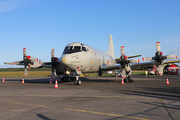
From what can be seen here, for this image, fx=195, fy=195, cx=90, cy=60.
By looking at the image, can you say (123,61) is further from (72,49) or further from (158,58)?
(72,49)

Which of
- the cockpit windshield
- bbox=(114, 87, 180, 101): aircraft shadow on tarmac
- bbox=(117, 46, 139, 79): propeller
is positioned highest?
the cockpit windshield

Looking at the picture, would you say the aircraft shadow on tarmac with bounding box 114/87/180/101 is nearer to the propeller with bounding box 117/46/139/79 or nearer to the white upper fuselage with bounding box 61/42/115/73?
the white upper fuselage with bounding box 61/42/115/73

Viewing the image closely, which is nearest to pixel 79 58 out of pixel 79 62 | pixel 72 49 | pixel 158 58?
pixel 79 62

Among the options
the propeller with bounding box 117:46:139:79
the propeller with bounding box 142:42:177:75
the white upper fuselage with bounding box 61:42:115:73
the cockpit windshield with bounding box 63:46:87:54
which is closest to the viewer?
the white upper fuselage with bounding box 61:42:115:73

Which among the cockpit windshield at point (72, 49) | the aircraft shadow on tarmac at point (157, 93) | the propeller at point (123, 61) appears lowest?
the aircraft shadow on tarmac at point (157, 93)

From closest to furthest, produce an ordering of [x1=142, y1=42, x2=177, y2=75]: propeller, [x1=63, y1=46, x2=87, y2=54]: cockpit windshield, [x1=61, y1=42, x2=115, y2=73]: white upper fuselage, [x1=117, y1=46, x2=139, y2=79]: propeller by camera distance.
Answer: [x1=61, y1=42, x2=115, y2=73]: white upper fuselage < [x1=63, y1=46, x2=87, y2=54]: cockpit windshield < [x1=142, y1=42, x2=177, y2=75]: propeller < [x1=117, y1=46, x2=139, y2=79]: propeller

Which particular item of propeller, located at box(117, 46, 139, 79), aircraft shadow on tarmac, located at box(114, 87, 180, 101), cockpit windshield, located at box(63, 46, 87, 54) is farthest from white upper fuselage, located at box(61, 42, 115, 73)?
aircraft shadow on tarmac, located at box(114, 87, 180, 101)

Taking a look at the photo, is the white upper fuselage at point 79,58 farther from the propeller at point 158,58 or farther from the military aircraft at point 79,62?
the propeller at point 158,58

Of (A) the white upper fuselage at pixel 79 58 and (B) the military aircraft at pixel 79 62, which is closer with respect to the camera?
(A) the white upper fuselage at pixel 79 58

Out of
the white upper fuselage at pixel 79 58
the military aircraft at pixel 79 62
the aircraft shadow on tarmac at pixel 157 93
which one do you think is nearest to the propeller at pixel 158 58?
the military aircraft at pixel 79 62

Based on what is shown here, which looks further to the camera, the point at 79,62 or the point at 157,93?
the point at 79,62

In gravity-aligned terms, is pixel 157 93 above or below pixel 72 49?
below

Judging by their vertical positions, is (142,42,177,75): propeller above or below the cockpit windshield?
below

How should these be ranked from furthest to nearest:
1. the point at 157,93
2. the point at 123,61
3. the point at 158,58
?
1. the point at 123,61
2. the point at 158,58
3. the point at 157,93
